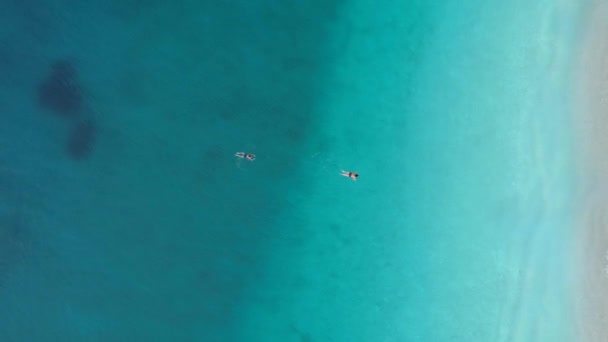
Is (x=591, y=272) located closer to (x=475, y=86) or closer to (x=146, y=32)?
(x=475, y=86)

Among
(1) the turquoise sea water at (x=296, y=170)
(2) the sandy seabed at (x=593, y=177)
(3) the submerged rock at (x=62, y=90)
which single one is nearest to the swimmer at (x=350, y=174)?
(1) the turquoise sea water at (x=296, y=170)

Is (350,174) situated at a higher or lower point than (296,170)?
higher

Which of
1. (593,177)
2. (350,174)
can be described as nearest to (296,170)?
(350,174)

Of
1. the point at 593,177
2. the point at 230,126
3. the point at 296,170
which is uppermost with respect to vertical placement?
the point at 593,177

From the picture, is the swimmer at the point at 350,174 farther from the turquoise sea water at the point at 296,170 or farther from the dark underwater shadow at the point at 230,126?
the dark underwater shadow at the point at 230,126

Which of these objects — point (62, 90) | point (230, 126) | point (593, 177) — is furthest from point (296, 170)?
point (593, 177)

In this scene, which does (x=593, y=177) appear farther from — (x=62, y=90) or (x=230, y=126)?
(x=62, y=90)

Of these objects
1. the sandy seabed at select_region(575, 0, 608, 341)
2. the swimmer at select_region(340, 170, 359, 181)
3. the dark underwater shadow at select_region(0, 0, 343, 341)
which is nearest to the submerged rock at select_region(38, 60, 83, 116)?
the dark underwater shadow at select_region(0, 0, 343, 341)

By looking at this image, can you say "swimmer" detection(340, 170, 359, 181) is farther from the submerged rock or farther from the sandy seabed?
the submerged rock

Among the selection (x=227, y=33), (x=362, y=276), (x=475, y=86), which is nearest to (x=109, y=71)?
(x=227, y=33)

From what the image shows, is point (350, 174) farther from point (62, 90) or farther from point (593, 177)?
point (62, 90)
